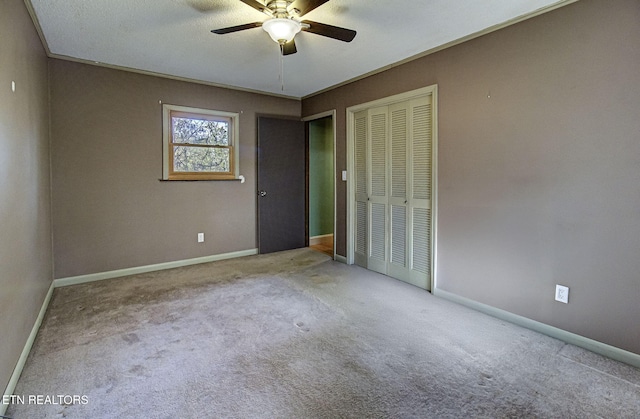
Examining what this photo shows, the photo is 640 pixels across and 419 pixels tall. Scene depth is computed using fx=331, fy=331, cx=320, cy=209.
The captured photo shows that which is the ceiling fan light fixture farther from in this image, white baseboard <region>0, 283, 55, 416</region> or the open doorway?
the open doorway

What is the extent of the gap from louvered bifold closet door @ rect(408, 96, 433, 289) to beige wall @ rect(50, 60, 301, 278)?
2.48 m

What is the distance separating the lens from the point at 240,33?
2.90 meters

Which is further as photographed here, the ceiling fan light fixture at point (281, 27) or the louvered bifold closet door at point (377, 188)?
the louvered bifold closet door at point (377, 188)

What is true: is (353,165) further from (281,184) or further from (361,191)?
(281,184)

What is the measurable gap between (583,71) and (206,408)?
10.3 ft

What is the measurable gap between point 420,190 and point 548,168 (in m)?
1.22

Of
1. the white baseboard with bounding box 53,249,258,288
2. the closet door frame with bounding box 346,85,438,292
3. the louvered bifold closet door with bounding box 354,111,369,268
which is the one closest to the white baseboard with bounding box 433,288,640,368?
the closet door frame with bounding box 346,85,438,292

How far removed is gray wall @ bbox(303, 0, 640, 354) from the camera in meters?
2.13

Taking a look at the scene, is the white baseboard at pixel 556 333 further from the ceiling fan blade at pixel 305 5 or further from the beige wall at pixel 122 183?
the beige wall at pixel 122 183

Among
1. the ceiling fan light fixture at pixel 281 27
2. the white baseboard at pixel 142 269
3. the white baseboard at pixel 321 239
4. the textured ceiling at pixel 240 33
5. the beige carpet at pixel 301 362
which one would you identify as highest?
the textured ceiling at pixel 240 33

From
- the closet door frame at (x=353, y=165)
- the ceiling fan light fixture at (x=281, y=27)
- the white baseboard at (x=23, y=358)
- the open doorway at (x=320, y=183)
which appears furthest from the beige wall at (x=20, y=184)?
the open doorway at (x=320, y=183)

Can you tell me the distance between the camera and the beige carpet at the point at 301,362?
5.66 feet

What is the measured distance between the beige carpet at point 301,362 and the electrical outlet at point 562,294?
309 millimetres

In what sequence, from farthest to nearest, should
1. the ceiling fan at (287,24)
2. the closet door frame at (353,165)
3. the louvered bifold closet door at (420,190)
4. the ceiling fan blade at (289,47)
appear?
1. the louvered bifold closet door at (420,190)
2. the closet door frame at (353,165)
3. the ceiling fan blade at (289,47)
4. the ceiling fan at (287,24)
